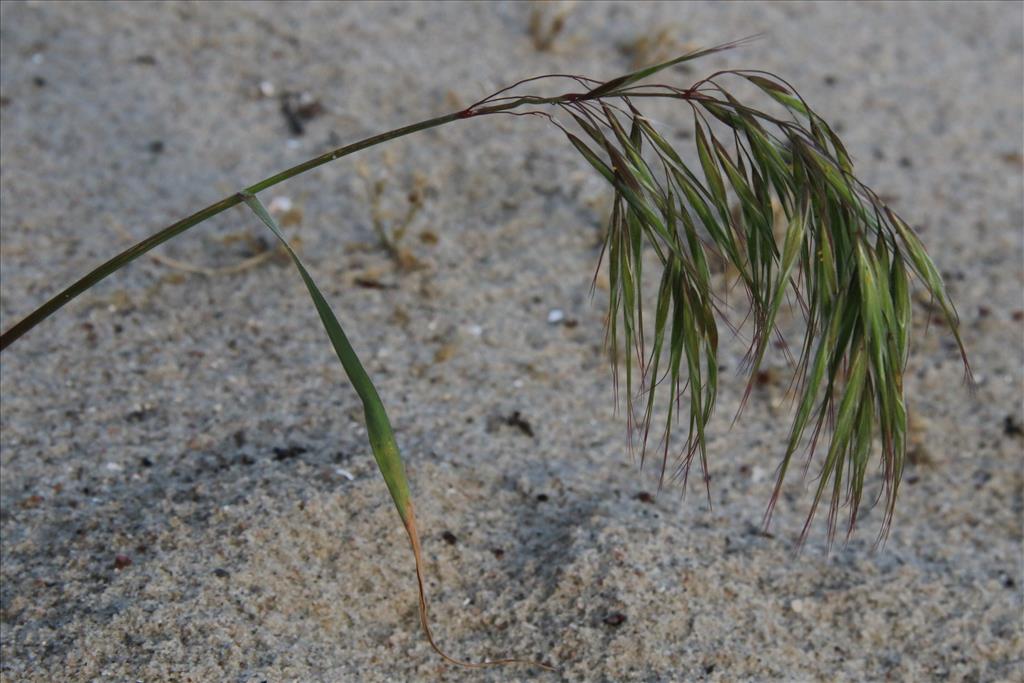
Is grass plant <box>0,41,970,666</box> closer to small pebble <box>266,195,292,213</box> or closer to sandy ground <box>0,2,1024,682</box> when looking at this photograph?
sandy ground <box>0,2,1024,682</box>

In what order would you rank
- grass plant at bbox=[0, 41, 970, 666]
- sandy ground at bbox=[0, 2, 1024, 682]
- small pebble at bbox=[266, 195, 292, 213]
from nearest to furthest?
1. grass plant at bbox=[0, 41, 970, 666]
2. sandy ground at bbox=[0, 2, 1024, 682]
3. small pebble at bbox=[266, 195, 292, 213]

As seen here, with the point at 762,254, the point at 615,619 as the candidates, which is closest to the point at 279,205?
the point at 615,619

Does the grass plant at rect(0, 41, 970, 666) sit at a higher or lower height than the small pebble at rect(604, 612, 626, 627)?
higher

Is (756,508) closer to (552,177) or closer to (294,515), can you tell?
(294,515)

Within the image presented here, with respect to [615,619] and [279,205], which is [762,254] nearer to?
[615,619]

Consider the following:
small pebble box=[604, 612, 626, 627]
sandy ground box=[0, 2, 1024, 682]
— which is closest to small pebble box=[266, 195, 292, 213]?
sandy ground box=[0, 2, 1024, 682]

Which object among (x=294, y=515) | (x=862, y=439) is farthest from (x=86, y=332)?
(x=862, y=439)

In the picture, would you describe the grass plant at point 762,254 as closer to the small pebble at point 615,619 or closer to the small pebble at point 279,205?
the small pebble at point 615,619

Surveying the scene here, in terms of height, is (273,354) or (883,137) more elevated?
(883,137)
